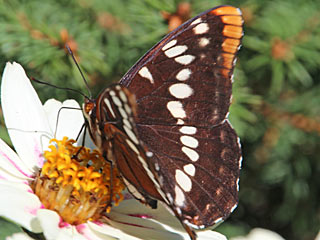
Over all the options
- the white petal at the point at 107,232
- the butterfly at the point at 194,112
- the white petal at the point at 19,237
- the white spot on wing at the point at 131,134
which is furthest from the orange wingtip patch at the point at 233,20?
the white petal at the point at 19,237

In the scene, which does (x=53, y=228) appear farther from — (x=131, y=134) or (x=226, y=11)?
(x=226, y=11)

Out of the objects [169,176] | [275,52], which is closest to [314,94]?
[275,52]

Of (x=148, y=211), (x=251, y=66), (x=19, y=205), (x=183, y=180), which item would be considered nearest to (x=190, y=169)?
(x=183, y=180)

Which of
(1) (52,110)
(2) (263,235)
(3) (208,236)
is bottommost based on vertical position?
(2) (263,235)

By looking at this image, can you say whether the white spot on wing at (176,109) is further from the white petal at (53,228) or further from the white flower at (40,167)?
the white petal at (53,228)

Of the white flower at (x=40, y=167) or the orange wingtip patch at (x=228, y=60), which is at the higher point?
the orange wingtip patch at (x=228, y=60)

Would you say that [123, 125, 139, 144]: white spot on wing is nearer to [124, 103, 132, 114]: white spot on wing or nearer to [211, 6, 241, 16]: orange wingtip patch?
[124, 103, 132, 114]: white spot on wing

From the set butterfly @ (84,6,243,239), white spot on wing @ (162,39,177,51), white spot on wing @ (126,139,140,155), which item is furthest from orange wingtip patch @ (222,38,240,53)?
white spot on wing @ (126,139,140,155)
